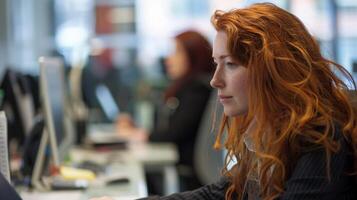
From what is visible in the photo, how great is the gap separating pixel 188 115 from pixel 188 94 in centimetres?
12

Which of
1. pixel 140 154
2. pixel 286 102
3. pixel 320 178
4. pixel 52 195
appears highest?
pixel 286 102

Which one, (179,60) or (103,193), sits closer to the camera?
(103,193)

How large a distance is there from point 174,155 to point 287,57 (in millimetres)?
2378

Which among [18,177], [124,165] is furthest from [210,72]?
[18,177]

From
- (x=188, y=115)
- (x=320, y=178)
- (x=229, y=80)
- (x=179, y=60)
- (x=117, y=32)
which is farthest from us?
(x=117, y=32)

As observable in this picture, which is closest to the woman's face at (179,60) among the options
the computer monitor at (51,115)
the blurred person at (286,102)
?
the computer monitor at (51,115)

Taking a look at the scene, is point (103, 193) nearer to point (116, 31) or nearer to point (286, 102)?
point (286, 102)

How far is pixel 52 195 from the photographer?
2.19 m

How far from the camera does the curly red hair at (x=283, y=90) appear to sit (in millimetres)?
1366

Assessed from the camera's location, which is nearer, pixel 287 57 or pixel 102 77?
pixel 287 57

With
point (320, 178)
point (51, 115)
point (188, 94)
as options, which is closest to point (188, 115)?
point (188, 94)

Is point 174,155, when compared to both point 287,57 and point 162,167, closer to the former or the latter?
point 162,167

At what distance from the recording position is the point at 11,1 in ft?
21.2

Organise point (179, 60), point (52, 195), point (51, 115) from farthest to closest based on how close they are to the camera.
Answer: point (179, 60)
point (51, 115)
point (52, 195)
